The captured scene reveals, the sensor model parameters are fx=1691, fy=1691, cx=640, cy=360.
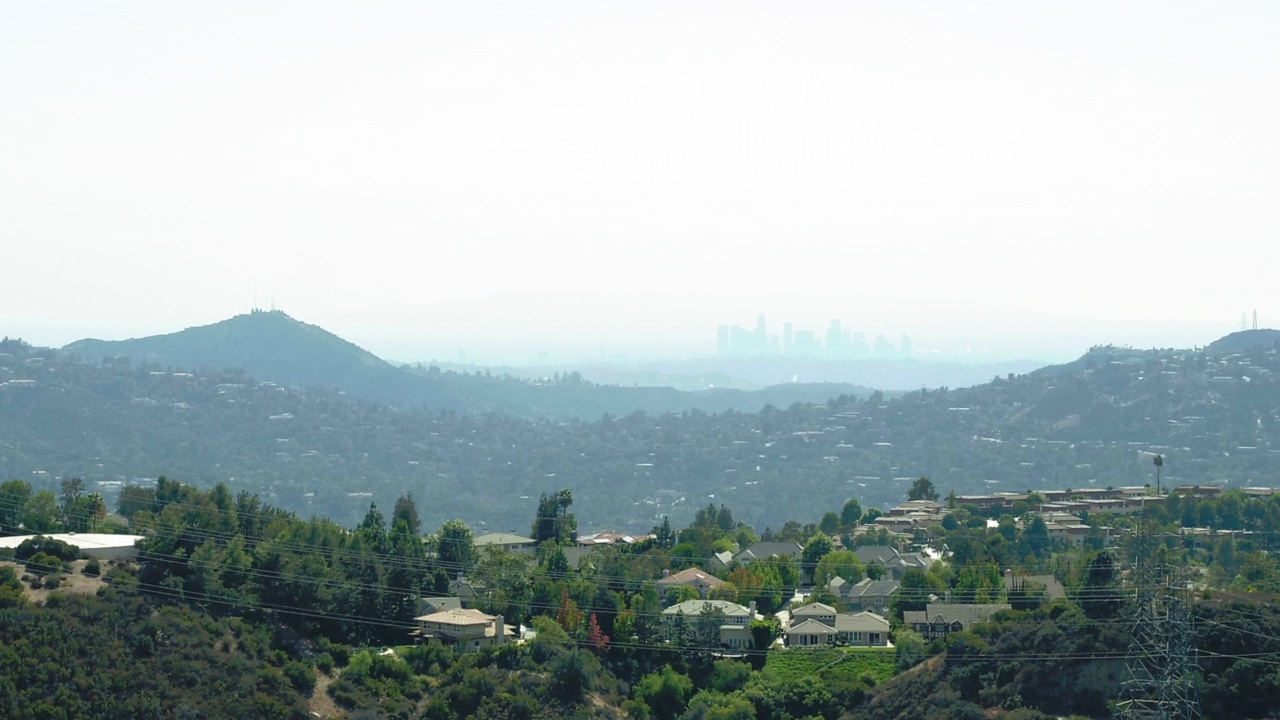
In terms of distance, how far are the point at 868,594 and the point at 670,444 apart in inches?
5298

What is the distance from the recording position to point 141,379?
614 ft

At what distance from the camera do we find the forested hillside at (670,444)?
151000 millimetres

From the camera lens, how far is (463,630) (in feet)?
149

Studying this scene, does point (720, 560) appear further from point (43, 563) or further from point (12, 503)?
point (43, 563)

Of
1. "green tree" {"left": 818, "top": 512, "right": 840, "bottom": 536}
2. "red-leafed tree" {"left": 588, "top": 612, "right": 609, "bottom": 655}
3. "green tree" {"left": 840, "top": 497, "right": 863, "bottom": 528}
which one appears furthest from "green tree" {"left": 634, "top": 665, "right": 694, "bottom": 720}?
"green tree" {"left": 840, "top": 497, "right": 863, "bottom": 528}

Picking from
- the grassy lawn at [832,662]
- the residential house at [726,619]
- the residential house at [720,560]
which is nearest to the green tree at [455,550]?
the residential house at [726,619]

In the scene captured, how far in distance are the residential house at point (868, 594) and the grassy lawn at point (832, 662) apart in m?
5.73

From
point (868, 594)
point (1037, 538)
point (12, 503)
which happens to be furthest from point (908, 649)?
point (12, 503)

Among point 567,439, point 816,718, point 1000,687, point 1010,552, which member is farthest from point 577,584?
point 567,439

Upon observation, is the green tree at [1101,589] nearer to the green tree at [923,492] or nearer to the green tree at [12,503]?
the green tree at [12,503]

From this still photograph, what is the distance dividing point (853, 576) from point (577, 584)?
13.1 m

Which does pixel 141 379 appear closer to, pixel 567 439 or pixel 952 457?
pixel 567 439

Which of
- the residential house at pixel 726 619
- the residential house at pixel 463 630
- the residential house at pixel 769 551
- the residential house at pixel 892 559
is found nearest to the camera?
the residential house at pixel 463 630

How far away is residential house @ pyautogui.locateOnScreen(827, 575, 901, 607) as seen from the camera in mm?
53562
